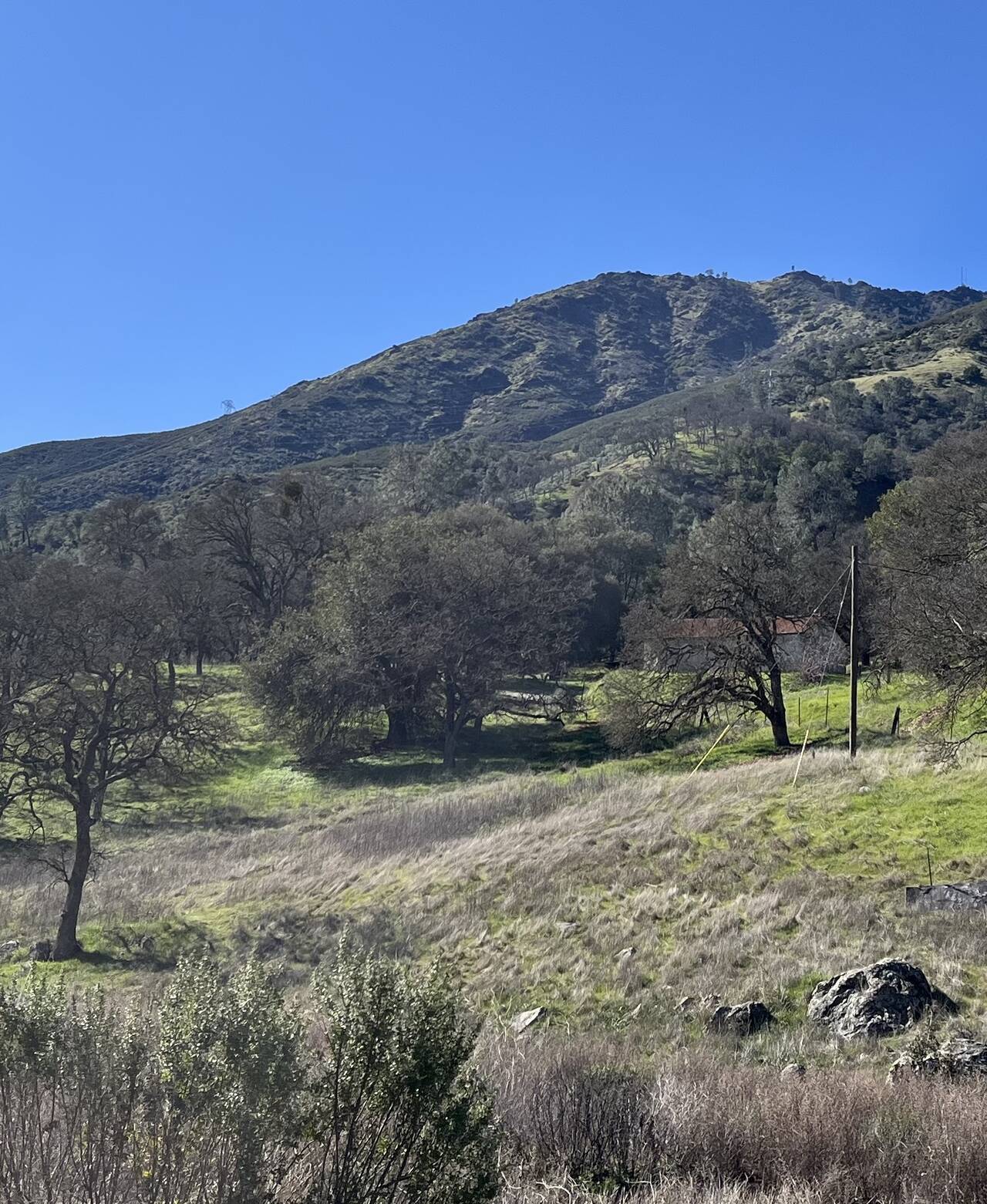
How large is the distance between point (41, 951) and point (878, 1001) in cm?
1729

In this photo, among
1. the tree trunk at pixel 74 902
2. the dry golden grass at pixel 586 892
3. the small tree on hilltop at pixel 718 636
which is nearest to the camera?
the dry golden grass at pixel 586 892

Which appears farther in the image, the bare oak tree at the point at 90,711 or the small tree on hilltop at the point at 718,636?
the small tree on hilltop at the point at 718,636

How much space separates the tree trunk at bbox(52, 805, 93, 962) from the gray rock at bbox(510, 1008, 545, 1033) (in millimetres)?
11689

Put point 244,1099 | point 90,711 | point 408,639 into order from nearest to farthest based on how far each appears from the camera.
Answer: point 244,1099, point 90,711, point 408,639

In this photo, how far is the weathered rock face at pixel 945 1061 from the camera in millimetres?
7398

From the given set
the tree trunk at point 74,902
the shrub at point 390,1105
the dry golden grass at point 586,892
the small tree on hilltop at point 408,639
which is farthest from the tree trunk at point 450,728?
the shrub at point 390,1105

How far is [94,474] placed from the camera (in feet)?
593

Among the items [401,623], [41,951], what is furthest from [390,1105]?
[401,623]

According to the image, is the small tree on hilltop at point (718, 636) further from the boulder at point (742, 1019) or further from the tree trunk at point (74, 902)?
the boulder at point (742, 1019)

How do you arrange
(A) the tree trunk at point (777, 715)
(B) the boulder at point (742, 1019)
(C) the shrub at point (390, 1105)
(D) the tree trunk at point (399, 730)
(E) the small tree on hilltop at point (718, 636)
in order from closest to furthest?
1. (C) the shrub at point (390, 1105)
2. (B) the boulder at point (742, 1019)
3. (A) the tree trunk at point (777, 715)
4. (E) the small tree on hilltop at point (718, 636)
5. (D) the tree trunk at point (399, 730)

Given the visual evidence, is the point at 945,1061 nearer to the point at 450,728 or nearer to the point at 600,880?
the point at 600,880

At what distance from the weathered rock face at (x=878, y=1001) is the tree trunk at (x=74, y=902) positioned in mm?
15908

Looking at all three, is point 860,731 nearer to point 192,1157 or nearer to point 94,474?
point 192,1157

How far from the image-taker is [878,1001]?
377 inches
